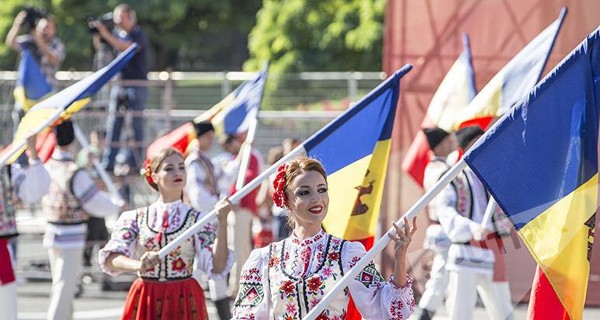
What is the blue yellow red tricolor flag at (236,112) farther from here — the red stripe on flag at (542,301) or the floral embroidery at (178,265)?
the red stripe on flag at (542,301)

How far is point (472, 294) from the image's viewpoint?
10.1 m

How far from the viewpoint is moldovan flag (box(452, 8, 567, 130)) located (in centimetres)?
1036

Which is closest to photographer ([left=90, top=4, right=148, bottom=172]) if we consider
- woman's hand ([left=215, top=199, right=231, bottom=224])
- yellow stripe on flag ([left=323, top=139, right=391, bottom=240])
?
yellow stripe on flag ([left=323, top=139, right=391, bottom=240])

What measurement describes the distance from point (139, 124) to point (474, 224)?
242 inches

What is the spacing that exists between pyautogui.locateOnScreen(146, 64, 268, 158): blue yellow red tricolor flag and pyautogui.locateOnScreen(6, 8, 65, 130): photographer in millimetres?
2433

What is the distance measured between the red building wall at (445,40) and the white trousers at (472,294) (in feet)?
10.0

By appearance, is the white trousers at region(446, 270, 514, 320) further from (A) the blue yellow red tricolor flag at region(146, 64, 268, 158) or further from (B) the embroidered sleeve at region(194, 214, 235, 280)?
(A) the blue yellow red tricolor flag at region(146, 64, 268, 158)

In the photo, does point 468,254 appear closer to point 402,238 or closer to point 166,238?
point 166,238

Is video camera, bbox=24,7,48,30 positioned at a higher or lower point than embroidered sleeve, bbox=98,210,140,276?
higher

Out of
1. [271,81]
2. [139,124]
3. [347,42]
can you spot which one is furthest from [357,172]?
[347,42]

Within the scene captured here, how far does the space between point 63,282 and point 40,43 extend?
4.72 metres

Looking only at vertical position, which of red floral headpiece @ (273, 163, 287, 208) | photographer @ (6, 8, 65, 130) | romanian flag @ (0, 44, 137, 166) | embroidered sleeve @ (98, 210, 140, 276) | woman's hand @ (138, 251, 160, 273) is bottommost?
woman's hand @ (138, 251, 160, 273)

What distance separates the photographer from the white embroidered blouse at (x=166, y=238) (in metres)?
8.73

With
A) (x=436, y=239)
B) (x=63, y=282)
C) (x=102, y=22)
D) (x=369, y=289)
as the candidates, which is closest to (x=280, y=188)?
(x=369, y=289)
